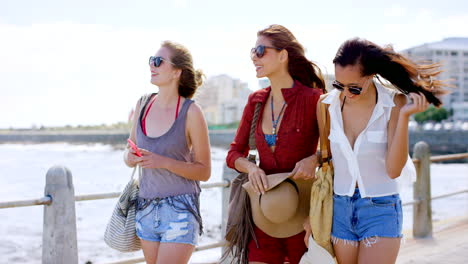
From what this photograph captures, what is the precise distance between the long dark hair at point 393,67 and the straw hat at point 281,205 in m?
0.63

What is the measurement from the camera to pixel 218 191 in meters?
25.8

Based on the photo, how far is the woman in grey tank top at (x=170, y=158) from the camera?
2697mm

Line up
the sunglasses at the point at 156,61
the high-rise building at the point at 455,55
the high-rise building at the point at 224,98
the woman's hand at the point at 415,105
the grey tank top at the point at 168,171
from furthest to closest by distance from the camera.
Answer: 1. the high-rise building at the point at 224,98
2. the high-rise building at the point at 455,55
3. the sunglasses at the point at 156,61
4. the grey tank top at the point at 168,171
5. the woman's hand at the point at 415,105

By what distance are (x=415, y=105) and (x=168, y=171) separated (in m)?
1.26

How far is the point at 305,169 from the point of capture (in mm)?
2561

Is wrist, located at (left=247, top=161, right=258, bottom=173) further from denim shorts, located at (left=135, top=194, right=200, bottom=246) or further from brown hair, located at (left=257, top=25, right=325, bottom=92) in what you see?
brown hair, located at (left=257, top=25, right=325, bottom=92)

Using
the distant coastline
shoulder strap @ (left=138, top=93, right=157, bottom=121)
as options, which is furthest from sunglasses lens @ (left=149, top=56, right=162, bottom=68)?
the distant coastline

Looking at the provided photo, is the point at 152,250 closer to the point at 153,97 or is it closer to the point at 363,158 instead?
the point at 153,97

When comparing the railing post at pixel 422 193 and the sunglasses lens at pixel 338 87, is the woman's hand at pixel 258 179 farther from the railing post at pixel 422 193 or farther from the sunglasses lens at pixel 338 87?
the railing post at pixel 422 193

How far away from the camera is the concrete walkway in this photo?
5438mm

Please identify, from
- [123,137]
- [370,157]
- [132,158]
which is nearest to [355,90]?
[370,157]

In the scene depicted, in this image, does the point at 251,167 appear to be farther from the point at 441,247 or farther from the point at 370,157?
the point at 441,247

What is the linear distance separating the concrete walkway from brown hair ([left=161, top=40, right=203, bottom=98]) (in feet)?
11.3

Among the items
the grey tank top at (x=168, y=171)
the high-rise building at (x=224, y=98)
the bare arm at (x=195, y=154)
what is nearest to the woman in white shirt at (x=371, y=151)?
the bare arm at (x=195, y=154)
